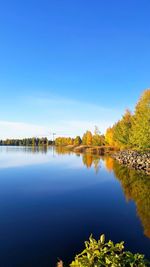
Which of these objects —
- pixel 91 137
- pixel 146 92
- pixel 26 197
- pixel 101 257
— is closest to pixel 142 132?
pixel 146 92

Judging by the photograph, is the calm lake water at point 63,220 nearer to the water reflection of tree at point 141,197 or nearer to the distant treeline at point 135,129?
the water reflection of tree at point 141,197

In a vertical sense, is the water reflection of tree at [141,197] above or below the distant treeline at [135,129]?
below

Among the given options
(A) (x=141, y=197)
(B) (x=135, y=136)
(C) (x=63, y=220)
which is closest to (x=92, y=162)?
(B) (x=135, y=136)

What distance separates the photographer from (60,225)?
43.5 ft

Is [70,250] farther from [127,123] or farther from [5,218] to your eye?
[127,123]

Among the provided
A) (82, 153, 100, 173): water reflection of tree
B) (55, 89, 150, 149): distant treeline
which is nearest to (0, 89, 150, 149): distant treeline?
(55, 89, 150, 149): distant treeline

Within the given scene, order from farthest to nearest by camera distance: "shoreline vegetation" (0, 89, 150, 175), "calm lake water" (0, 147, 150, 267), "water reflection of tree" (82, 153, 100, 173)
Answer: "water reflection of tree" (82, 153, 100, 173) < "shoreline vegetation" (0, 89, 150, 175) < "calm lake water" (0, 147, 150, 267)

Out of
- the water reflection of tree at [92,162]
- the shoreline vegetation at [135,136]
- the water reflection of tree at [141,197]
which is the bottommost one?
the water reflection of tree at [141,197]

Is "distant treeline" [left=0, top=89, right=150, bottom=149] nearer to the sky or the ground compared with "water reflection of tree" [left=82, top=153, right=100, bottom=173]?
nearer to the sky

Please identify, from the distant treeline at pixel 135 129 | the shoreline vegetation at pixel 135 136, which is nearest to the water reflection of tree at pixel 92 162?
the shoreline vegetation at pixel 135 136

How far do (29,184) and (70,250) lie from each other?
56.9 feet

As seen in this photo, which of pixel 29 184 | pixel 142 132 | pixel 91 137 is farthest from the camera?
pixel 91 137

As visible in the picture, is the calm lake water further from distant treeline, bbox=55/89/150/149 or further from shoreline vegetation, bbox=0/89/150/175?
distant treeline, bbox=55/89/150/149

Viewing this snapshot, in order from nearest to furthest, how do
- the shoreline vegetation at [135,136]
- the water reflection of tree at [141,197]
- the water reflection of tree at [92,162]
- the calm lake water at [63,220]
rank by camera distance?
the calm lake water at [63,220]
the water reflection of tree at [141,197]
the shoreline vegetation at [135,136]
the water reflection of tree at [92,162]
